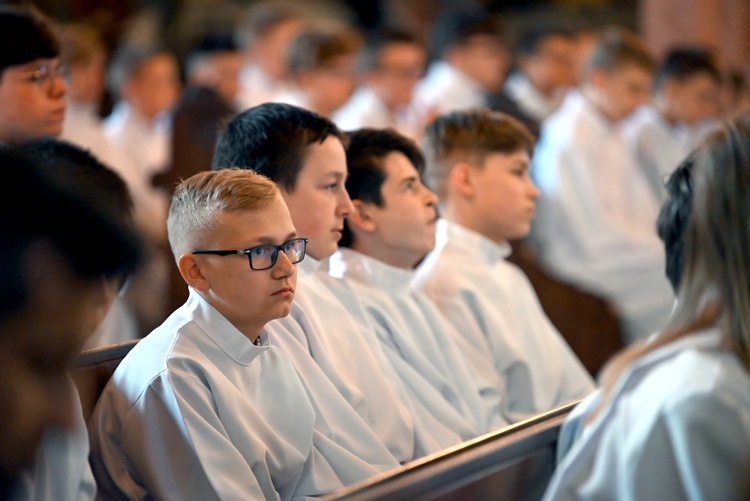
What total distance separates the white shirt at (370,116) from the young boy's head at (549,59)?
5.11 ft

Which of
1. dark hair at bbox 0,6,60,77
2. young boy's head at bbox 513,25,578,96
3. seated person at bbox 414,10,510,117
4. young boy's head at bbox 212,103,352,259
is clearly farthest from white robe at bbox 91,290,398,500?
young boy's head at bbox 513,25,578,96

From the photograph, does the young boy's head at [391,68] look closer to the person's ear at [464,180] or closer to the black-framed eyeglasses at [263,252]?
the person's ear at [464,180]

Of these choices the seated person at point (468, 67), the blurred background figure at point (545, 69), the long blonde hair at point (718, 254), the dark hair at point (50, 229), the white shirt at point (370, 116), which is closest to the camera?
the dark hair at point (50, 229)

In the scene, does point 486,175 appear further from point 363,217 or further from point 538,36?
point 538,36

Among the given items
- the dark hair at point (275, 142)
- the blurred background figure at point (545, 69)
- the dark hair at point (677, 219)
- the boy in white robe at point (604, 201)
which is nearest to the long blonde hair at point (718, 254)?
the dark hair at point (677, 219)

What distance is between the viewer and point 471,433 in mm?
2666

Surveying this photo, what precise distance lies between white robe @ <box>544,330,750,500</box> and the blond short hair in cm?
85

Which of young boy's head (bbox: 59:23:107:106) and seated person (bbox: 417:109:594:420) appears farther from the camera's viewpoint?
young boy's head (bbox: 59:23:107:106)

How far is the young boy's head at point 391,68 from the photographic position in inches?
221

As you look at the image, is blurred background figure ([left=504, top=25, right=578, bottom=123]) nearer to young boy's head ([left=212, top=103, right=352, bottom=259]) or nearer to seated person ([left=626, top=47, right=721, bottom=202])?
seated person ([left=626, top=47, right=721, bottom=202])

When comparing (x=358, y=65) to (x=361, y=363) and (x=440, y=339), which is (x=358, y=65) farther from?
(x=361, y=363)

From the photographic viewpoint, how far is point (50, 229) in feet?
4.05

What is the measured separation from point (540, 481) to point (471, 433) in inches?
30.8

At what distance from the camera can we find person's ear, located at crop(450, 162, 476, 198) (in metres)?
3.20
